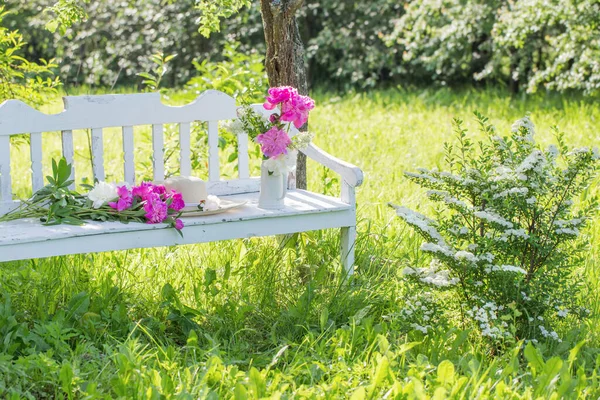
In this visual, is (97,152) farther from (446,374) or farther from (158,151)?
(446,374)

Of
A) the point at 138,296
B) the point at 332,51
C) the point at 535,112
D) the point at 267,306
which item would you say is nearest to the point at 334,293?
the point at 267,306

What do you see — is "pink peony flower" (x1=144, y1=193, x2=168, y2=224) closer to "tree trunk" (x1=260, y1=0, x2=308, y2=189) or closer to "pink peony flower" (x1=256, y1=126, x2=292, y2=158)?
"pink peony flower" (x1=256, y1=126, x2=292, y2=158)

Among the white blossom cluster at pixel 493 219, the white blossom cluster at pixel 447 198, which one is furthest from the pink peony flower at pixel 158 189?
the white blossom cluster at pixel 493 219

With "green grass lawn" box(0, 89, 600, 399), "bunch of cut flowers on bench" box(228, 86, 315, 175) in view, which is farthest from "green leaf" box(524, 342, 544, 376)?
"bunch of cut flowers on bench" box(228, 86, 315, 175)

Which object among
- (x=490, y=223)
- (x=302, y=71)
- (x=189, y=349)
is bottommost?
(x=189, y=349)

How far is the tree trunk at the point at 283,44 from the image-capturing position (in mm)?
3746

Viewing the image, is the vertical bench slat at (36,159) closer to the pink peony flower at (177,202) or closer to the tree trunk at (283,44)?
the pink peony flower at (177,202)

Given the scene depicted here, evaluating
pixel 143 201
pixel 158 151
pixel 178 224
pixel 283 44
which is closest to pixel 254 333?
pixel 178 224

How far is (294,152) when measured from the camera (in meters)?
3.25

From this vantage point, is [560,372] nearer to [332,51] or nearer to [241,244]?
[241,244]

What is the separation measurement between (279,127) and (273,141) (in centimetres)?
7

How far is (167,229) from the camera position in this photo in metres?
2.97

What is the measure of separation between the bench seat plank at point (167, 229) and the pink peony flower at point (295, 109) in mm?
363

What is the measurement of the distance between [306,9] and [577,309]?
8.34 m
